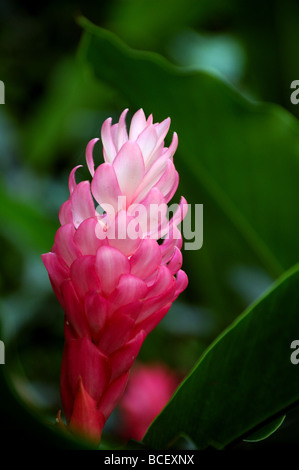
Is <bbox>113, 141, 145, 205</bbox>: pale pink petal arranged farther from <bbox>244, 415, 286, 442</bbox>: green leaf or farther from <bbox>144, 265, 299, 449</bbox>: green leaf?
<bbox>244, 415, 286, 442</bbox>: green leaf

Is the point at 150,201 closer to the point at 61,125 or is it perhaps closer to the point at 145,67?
the point at 145,67

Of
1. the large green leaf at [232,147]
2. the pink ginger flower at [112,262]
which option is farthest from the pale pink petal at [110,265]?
the large green leaf at [232,147]

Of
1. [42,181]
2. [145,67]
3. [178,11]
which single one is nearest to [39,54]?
[178,11]

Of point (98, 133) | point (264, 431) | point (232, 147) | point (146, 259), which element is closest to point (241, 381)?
point (264, 431)

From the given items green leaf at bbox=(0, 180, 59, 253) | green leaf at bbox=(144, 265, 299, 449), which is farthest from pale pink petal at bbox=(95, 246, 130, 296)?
green leaf at bbox=(0, 180, 59, 253)

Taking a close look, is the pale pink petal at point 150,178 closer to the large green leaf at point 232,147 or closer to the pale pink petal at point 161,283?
the pale pink petal at point 161,283

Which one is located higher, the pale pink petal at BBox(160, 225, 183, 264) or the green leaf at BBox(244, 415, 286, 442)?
the pale pink petal at BBox(160, 225, 183, 264)

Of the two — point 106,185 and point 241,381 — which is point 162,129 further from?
point 241,381
